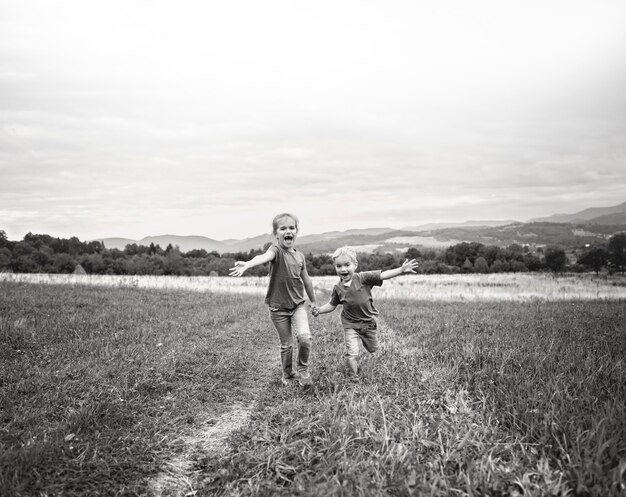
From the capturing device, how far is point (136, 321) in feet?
36.2

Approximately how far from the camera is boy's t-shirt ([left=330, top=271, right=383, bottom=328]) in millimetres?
6449

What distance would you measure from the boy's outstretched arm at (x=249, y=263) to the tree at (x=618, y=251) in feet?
268

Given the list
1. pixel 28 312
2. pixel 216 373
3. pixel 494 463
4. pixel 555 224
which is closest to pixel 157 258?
pixel 28 312

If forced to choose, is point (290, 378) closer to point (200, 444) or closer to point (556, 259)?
point (200, 444)

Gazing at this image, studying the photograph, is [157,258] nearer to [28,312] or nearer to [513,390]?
[28,312]

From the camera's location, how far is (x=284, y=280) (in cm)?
629

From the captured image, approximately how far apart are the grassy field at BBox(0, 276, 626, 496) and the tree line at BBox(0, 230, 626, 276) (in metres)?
56.9

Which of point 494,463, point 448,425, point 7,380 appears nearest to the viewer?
point 494,463

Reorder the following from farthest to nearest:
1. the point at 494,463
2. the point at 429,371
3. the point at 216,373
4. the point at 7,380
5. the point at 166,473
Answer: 1. the point at 216,373
2. the point at 429,371
3. the point at 7,380
4. the point at 166,473
5. the point at 494,463

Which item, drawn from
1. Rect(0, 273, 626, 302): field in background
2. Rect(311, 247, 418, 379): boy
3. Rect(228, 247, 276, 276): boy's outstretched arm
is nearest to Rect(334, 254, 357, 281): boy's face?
Rect(311, 247, 418, 379): boy

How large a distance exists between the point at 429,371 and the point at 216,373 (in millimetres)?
3707

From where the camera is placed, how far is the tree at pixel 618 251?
6706 centimetres

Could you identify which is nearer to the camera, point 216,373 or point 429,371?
point 429,371

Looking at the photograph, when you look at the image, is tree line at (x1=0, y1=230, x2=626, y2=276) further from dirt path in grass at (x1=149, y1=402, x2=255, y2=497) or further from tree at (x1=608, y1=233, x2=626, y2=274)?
dirt path in grass at (x1=149, y1=402, x2=255, y2=497)
